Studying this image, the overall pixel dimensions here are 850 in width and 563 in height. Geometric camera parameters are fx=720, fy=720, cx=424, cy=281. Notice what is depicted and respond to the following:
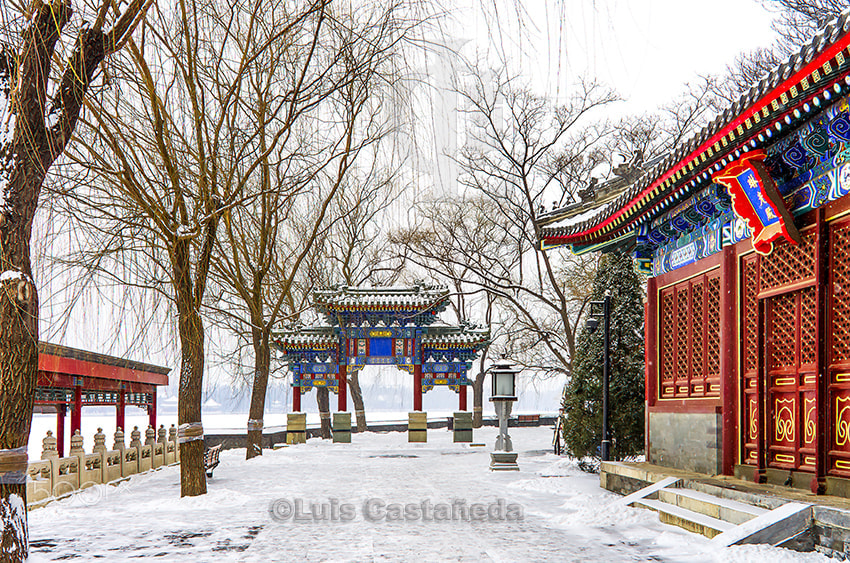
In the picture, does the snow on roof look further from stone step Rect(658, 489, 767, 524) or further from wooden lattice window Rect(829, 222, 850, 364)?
wooden lattice window Rect(829, 222, 850, 364)

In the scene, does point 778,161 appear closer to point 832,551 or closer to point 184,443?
point 832,551

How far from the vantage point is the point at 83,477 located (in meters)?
12.0

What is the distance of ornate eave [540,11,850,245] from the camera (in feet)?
18.4

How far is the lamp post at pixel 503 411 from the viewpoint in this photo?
48.1 ft

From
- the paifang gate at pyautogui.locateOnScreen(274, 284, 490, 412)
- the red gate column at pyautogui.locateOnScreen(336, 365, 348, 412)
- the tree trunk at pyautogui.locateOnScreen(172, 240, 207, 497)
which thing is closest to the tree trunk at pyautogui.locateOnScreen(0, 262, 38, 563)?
the tree trunk at pyautogui.locateOnScreen(172, 240, 207, 497)

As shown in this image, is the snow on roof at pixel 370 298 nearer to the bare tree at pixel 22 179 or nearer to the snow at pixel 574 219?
the snow at pixel 574 219

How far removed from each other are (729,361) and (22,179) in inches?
311

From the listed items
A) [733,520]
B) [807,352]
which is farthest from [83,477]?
[807,352]

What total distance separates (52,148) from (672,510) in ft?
23.7

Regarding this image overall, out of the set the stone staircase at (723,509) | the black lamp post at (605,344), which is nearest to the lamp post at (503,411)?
the black lamp post at (605,344)

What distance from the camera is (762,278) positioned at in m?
8.43

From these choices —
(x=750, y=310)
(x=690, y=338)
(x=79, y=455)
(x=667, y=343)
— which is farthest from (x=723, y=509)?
(x=79, y=455)

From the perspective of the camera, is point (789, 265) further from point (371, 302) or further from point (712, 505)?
point (371, 302)

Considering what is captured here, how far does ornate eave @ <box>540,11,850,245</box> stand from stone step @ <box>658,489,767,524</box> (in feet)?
11.8
